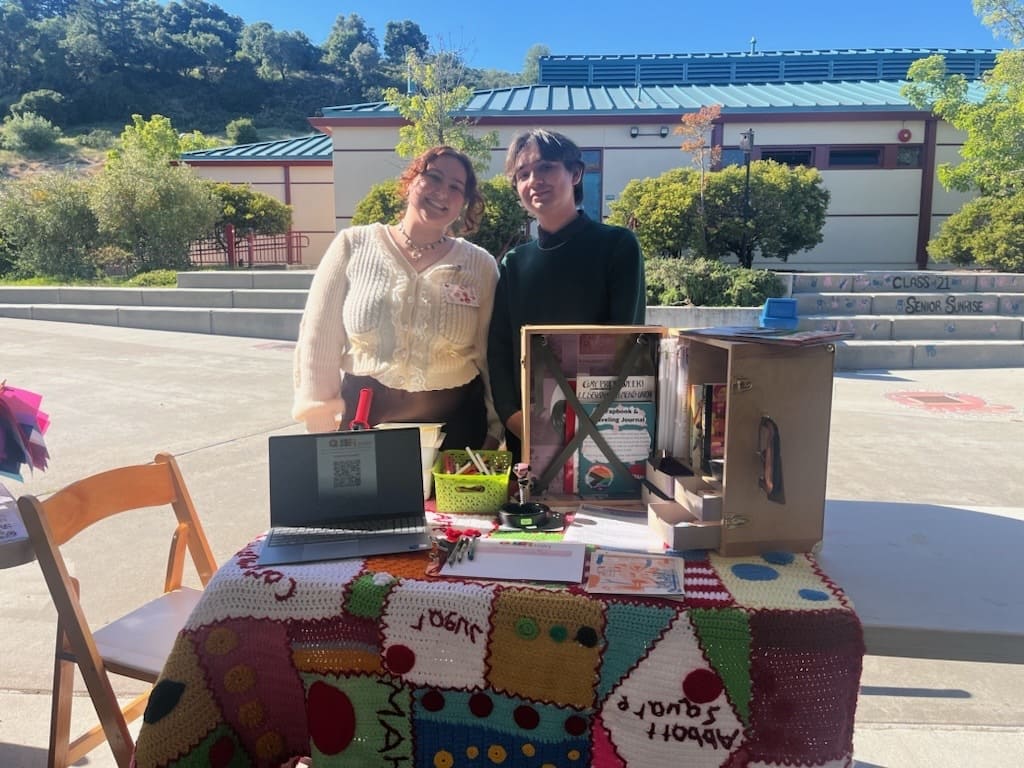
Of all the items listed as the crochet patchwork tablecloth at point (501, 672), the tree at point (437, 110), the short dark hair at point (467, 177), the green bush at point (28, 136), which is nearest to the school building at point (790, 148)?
the tree at point (437, 110)

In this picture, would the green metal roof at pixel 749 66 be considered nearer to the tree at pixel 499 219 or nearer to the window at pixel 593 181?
the window at pixel 593 181

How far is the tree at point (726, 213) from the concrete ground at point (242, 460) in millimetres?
4283

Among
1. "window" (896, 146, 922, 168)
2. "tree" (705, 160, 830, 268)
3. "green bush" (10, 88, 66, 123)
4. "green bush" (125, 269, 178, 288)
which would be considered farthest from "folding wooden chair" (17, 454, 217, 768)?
"green bush" (10, 88, 66, 123)

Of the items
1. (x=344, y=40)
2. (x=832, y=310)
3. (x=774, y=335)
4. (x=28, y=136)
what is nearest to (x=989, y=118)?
(x=832, y=310)

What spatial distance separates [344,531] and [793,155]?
16.0 metres

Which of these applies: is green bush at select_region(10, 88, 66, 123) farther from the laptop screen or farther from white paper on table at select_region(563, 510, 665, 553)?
white paper on table at select_region(563, 510, 665, 553)

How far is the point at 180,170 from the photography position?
14.5 metres

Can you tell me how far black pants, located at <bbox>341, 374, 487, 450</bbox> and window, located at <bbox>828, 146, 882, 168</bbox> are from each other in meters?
15.3

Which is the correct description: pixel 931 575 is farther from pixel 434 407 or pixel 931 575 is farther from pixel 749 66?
pixel 749 66

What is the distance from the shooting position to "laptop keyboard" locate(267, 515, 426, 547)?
1529 mm

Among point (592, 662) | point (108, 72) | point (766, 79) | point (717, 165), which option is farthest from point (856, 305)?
point (108, 72)

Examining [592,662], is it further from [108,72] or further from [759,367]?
[108,72]

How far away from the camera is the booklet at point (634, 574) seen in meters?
1.33

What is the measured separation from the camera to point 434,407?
2.36 meters
